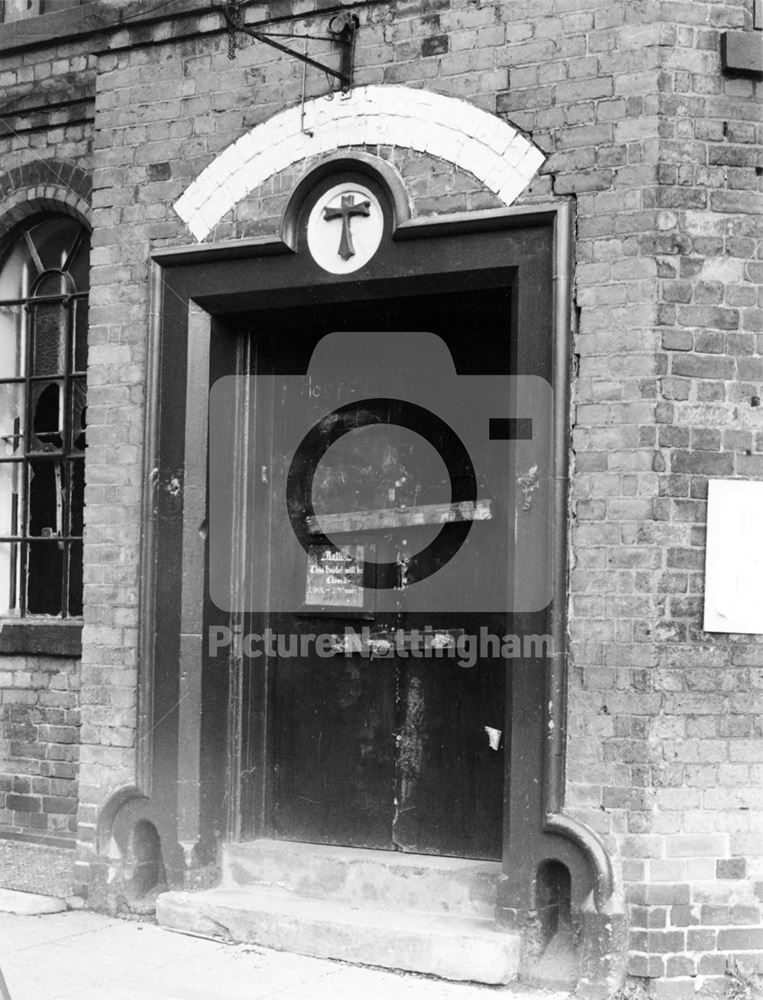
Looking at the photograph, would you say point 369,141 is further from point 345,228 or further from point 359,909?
point 359,909

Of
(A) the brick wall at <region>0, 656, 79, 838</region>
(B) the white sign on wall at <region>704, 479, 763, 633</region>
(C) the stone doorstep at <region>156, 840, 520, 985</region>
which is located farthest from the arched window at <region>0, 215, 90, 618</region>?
(B) the white sign on wall at <region>704, 479, 763, 633</region>

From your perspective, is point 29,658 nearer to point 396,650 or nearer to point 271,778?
point 271,778

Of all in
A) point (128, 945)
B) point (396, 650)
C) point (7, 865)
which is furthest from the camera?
point (7, 865)

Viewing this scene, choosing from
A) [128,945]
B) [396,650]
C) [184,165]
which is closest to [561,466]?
[396,650]

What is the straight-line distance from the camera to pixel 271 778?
6.49 meters

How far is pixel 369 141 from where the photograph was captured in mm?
5961

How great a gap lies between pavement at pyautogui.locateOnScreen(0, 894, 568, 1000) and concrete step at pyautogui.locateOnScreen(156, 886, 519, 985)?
0.05 meters

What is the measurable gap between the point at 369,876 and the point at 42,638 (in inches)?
95.3

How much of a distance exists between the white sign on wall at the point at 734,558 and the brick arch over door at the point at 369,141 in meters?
1.59

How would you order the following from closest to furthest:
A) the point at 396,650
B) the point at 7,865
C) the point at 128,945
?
the point at 128,945, the point at 396,650, the point at 7,865

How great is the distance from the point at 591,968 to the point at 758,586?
169 centimetres

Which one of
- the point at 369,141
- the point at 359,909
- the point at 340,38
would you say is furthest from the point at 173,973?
the point at 340,38

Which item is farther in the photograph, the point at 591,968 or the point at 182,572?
the point at 182,572

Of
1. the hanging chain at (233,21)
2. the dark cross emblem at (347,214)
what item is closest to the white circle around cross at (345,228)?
the dark cross emblem at (347,214)
